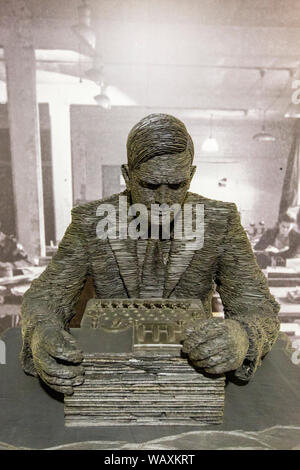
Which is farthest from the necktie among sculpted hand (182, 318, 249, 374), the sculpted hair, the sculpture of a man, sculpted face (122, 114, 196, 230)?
sculpted hand (182, 318, 249, 374)

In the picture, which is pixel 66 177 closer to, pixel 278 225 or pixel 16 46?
pixel 16 46

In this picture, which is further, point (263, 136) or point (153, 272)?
point (263, 136)

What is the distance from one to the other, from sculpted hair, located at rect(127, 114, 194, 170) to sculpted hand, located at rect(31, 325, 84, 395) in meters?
0.69

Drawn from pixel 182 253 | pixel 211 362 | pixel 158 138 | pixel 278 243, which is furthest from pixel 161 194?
pixel 278 243

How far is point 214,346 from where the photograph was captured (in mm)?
1197

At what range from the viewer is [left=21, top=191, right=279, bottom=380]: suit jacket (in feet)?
5.44

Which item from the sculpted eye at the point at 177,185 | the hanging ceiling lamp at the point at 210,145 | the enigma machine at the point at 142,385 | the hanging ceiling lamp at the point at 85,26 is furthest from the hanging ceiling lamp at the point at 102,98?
the enigma machine at the point at 142,385

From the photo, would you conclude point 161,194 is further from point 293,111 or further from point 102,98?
point 293,111

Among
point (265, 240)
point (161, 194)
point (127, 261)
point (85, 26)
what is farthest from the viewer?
point (265, 240)

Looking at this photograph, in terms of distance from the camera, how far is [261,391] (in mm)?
1512

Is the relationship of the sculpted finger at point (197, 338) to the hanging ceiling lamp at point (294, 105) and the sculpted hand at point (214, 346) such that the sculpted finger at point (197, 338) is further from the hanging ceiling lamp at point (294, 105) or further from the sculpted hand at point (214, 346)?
the hanging ceiling lamp at point (294, 105)

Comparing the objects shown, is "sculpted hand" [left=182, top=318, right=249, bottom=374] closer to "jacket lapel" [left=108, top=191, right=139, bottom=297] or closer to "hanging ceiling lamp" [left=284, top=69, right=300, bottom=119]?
"jacket lapel" [left=108, top=191, right=139, bottom=297]

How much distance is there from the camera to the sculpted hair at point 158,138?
4.73 ft

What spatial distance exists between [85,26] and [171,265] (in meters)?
1.63
